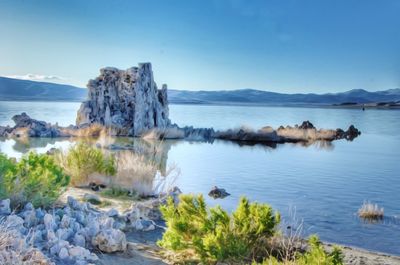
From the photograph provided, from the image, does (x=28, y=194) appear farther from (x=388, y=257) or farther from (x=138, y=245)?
(x=388, y=257)

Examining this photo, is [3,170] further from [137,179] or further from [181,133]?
[181,133]

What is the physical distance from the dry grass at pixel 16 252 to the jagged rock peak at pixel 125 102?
30884mm

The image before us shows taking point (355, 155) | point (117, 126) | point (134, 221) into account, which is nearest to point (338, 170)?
point (355, 155)

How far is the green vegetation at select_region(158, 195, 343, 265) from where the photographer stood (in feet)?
21.0

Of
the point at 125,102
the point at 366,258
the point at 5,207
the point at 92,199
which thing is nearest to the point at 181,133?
the point at 125,102

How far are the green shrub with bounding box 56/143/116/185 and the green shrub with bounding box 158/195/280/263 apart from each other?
5.66 metres

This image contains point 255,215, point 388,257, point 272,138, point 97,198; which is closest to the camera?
point 255,215

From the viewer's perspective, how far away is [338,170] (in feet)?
62.3

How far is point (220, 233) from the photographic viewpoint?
638 centimetres

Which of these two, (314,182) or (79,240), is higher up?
(79,240)

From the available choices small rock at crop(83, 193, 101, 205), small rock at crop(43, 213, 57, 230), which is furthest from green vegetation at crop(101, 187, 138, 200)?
small rock at crop(43, 213, 57, 230)

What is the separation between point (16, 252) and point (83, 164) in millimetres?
7631

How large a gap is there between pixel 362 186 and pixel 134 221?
920 cm

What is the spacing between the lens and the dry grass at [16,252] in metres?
4.48
